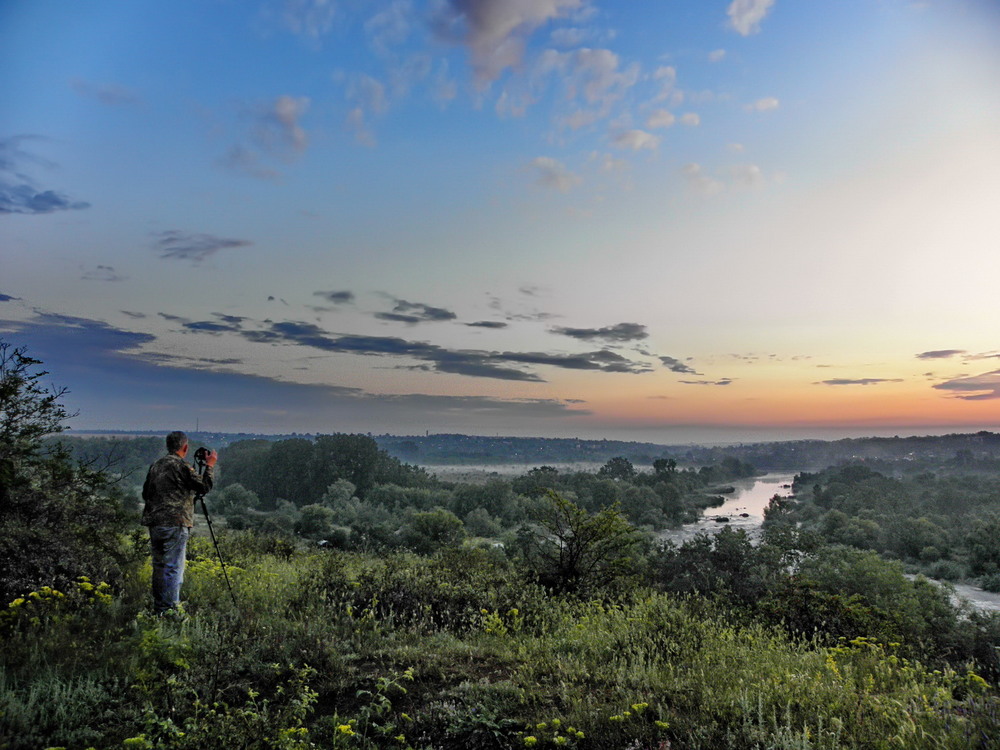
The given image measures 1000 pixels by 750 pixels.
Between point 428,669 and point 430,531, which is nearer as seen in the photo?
point 428,669

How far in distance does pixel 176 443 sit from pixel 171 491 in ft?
2.12

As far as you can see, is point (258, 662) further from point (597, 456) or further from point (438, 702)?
point (597, 456)

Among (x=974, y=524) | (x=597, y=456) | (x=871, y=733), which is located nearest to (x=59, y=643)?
(x=871, y=733)

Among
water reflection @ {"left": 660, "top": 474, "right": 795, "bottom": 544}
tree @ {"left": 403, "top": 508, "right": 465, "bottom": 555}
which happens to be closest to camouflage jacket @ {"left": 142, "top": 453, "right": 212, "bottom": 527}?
tree @ {"left": 403, "top": 508, "right": 465, "bottom": 555}

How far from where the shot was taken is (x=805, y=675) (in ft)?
17.6

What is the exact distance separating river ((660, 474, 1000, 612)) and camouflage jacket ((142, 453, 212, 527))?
85.4 ft

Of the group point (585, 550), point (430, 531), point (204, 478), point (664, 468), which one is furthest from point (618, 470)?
point (204, 478)

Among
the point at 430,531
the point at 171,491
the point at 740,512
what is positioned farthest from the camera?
the point at 740,512

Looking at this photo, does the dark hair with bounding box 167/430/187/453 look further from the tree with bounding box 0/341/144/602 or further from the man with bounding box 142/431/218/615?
the tree with bounding box 0/341/144/602

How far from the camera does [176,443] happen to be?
715cm

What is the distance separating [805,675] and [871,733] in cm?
114

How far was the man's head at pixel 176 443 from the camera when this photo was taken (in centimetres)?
711

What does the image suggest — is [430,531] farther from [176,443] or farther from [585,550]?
[176,443]

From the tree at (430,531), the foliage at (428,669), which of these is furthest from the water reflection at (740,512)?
the foliage at (428,669)
